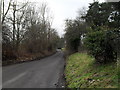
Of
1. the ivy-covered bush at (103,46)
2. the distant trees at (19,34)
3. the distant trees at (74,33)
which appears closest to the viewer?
the ivy-covered bush at (103,46)

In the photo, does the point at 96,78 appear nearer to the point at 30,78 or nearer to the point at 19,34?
the point at 30,78

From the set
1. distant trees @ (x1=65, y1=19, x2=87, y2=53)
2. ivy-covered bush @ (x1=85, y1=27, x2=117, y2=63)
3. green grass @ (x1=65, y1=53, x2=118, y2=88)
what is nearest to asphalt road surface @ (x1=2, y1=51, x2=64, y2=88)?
green grass @ (x1=65, y1=53, x2=118, y2=88)

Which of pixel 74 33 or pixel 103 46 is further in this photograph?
pixel 74 33

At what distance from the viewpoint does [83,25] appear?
34.3 meters

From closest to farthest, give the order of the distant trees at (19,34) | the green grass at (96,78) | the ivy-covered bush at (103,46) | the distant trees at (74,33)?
the green grass at (96,78) → the ivy-covered bush at (103,46) → the distant trees at (19,34) → the distant trees at (74,33)

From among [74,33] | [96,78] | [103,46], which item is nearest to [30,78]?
[96,78]

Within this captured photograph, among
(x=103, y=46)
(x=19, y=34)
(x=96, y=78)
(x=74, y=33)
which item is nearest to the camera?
(x=96, y=78)

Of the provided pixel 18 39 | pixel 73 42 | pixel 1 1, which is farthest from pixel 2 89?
pixel 73 42

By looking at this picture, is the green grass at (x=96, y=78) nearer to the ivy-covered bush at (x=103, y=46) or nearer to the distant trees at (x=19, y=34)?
the ivy-covered bush at (x=103, y=46)

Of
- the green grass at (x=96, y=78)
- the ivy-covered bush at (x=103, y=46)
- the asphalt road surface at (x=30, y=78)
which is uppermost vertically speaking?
the ivy-covered bush at (x=103, y=46)

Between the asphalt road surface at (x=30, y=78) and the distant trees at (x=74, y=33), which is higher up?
the distant trees at (x=74, y=33)

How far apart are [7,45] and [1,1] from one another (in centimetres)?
592

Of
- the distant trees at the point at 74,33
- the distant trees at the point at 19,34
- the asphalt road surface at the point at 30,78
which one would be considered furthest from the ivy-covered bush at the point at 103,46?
the distant trees at the point at 74,33

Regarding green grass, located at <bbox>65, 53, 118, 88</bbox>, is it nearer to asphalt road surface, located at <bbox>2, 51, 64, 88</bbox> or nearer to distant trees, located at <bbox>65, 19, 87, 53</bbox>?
asphalt road surface, located at <bbox>2, 51, 64, 88</bbox>
